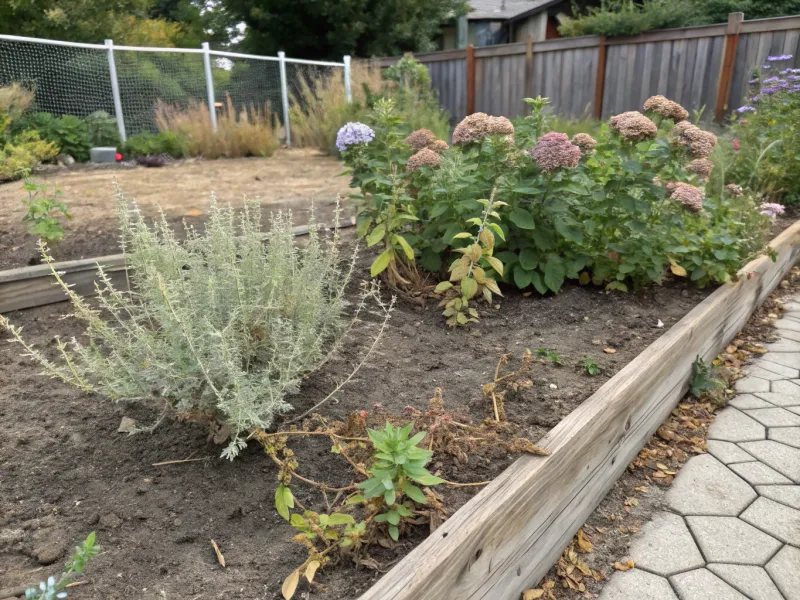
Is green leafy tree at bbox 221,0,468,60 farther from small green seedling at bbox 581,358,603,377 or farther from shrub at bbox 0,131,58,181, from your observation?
small green seedling at bbox 581,358,603,377

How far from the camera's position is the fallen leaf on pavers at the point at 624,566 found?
178 centimetres

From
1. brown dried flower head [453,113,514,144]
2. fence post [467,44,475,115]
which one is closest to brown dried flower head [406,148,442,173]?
brown dried flower head [453,113,514,144]

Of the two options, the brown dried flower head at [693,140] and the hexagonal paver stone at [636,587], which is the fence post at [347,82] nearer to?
the brown dried flower head at [693,140]

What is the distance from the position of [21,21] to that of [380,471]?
14903 millimetres

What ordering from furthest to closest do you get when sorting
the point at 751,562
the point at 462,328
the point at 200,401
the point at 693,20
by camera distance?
1. the point at 693,20
2. the point at 462,328
3. the point at 751,562
4. the point at 200,401

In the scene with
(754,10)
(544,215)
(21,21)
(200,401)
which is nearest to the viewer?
(200,401)

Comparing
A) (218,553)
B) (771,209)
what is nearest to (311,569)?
(218,553)

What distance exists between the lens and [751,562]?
5.90 ft

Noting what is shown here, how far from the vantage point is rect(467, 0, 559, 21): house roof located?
20.5 metres

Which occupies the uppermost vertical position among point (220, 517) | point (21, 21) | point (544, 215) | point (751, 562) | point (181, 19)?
point (181, 19)

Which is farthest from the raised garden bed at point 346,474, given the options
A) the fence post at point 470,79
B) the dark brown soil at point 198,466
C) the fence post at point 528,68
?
the fence post at point 470,79

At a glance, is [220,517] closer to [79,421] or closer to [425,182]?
[79,421]

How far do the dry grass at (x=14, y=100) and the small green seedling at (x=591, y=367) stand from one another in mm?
8012

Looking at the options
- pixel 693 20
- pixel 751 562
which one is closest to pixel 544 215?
pixel 751 562
